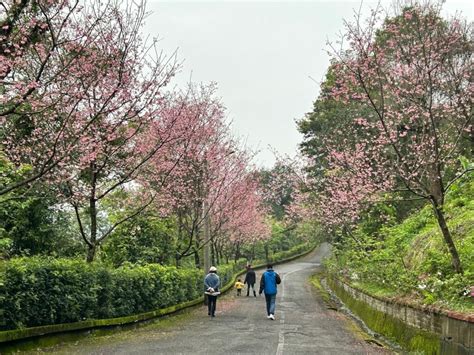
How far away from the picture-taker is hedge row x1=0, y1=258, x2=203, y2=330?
350 inches

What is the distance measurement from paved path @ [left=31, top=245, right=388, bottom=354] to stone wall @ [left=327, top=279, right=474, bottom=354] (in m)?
0.75

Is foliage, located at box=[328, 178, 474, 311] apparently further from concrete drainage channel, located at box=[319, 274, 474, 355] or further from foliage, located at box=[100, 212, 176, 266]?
foliage, located at box=[100, 212, 176, 266]

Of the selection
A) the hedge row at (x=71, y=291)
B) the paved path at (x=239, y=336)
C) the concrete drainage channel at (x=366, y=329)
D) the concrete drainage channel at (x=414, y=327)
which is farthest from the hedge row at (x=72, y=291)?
the concrete drainage channel at (x=414, y=327)

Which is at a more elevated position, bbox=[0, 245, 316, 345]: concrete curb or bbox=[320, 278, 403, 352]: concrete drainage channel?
bbox=[0, 245, 316, 345]: concrete curb

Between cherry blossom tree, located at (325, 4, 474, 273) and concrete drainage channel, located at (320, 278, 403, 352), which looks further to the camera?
concrete drainage channel, located at (320, 278, 403, 352)

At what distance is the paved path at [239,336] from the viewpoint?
10234 mm

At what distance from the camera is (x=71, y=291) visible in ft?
35.2

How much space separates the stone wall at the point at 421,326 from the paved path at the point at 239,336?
2.45 feet

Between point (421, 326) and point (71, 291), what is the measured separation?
7.09m

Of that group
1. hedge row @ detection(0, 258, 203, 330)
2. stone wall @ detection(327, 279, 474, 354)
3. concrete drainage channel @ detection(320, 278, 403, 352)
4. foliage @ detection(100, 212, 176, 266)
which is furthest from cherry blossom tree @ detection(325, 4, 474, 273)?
foliage @ detection(100, 212, 176, 266)

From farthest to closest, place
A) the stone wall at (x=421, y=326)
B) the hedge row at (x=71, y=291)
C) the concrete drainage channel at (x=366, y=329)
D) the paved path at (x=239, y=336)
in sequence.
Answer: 1. the concrete drainage channel at (x=366, y=329)
2. the paved path at (x=239, y=336)
3. the hedge row at (x=71, y=291)
4. the stone wall at (x=421, y=326)

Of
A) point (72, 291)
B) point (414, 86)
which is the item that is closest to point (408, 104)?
point (414, 86)

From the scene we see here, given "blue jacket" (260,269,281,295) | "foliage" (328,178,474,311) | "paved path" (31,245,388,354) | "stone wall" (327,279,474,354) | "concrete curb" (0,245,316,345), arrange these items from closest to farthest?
"stone wall" (327,279,474,354) < "concrete curb" (0,245,316,345) < "foliage" (328,178,474,311) < "paved path" (31,245,388,354) < "blue jacket" (260,269,281,295)

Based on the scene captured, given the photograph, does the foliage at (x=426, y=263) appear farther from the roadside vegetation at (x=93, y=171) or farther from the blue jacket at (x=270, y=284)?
the roadside vegetation at (x=93, y=171)
